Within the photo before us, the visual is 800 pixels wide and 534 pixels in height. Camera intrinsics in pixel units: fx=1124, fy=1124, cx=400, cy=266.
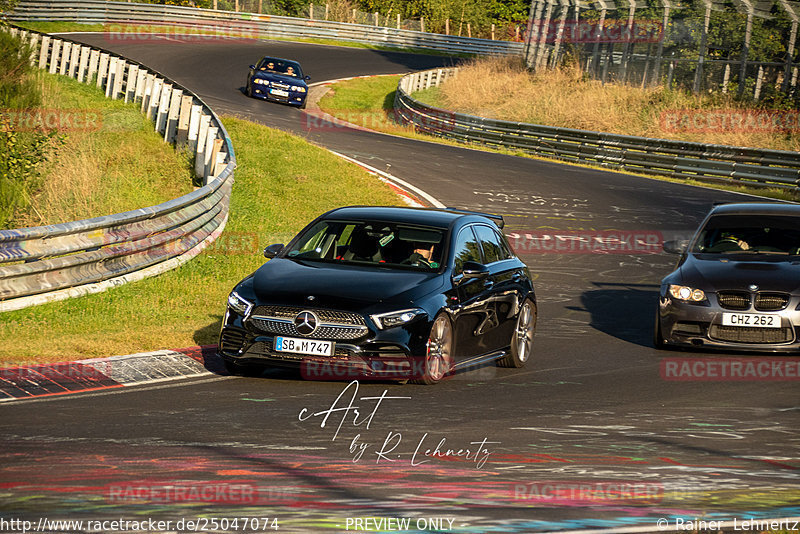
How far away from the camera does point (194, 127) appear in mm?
21406

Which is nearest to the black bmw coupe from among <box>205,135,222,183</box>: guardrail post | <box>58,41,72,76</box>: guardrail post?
<box>205,135,222,183</box>: guardrail post

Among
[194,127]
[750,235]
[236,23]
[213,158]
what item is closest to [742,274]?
[750,235]

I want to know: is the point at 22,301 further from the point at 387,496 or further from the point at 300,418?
the point at 387,496

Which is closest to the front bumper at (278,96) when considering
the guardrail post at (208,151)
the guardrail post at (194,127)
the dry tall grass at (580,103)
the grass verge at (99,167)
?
the dry tall grass at (580,103)

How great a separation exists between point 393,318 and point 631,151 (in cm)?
2457

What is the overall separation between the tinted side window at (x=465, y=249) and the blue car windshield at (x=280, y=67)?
31.5 meters

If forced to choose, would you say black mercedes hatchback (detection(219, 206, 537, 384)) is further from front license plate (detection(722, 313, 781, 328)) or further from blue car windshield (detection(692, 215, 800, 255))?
blue car windshield (detection(692, 215, 800, 255))

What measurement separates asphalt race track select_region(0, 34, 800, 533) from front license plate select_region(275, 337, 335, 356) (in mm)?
301

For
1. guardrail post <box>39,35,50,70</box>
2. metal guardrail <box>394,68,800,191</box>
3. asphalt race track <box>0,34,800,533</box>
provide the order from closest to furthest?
asphalt race track <box>0,34,800,533</box> → metal guardrail <box>394,68,800,191</box> → guardrail post <box>39,35,50,70</box>

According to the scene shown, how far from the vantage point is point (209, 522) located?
5.12 metres

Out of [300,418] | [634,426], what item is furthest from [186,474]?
[634,426]

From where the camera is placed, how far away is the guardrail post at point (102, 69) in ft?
101

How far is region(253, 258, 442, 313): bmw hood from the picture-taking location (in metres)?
9.59

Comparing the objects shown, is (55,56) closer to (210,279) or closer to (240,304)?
(210,279)
